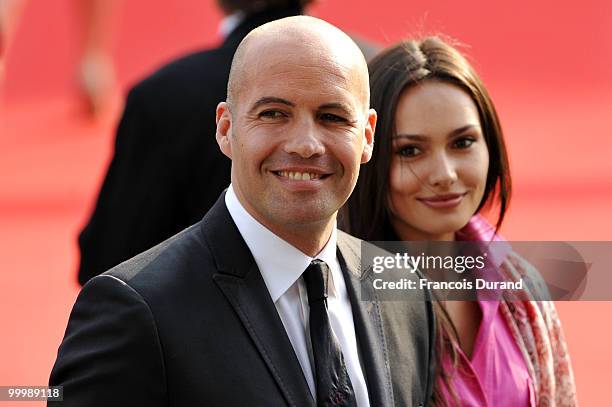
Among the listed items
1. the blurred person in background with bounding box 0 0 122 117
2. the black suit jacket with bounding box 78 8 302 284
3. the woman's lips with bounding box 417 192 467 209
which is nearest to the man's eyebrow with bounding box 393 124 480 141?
the woman's lips with bounding box 417 192 467 209

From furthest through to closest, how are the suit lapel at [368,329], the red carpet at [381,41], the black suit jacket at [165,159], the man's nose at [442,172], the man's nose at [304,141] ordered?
1. the red carpet at [381,41]
2. the black suit jacket at [165,159]
3. the man's nose at [442,172]
4. the suit lapel at [368,329]
5. the man's nose at [304,141]

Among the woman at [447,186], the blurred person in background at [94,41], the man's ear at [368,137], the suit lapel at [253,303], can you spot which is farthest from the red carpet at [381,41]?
the suit lapel at [253,303]

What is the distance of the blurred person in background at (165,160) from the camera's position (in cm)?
348

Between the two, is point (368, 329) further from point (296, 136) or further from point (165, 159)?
point (165, 159)

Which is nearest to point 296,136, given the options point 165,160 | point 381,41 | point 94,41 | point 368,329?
point 368,329

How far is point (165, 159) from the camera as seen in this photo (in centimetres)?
350

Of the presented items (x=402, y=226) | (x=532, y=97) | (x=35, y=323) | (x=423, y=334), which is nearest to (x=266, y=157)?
(x=423, y=334)

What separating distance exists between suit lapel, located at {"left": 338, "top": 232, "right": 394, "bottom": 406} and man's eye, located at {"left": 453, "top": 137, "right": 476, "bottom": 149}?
51 cm

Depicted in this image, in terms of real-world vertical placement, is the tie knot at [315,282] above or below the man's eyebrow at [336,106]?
below

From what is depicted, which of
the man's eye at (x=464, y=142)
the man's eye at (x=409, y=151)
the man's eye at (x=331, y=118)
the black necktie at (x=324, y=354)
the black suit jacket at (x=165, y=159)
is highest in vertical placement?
the black suit jacket at (x=165, y=159)

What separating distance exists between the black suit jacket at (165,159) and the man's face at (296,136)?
46.3 inches

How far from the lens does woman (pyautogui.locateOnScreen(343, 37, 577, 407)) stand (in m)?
2.88

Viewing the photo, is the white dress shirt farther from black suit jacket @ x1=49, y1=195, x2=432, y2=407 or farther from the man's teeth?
the man's teeth

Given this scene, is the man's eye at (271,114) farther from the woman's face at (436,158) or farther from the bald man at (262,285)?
the woman's face at (436,158)
